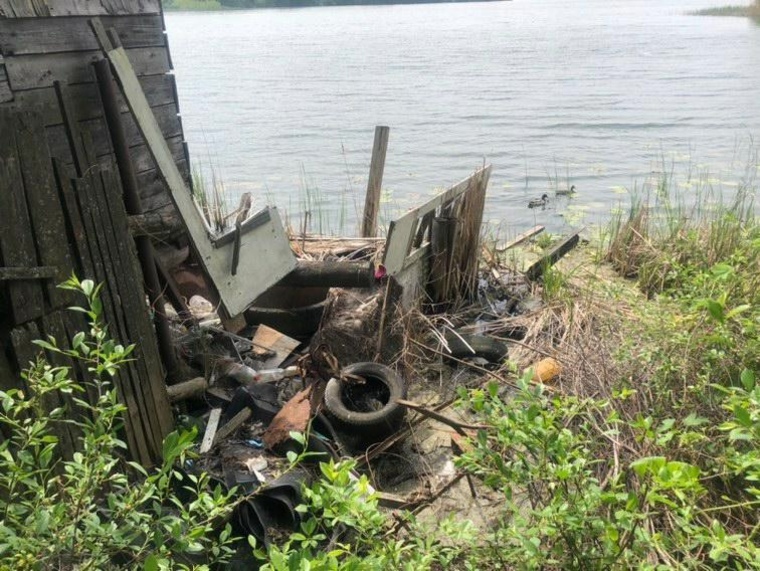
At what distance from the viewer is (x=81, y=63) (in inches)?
162

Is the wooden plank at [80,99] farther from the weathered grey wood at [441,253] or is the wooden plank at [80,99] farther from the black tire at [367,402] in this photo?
the weathered grey wood at [441,253]

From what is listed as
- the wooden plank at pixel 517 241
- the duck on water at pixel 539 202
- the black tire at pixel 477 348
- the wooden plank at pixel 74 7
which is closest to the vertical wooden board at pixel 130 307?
the wooden plank at pixel 74 7

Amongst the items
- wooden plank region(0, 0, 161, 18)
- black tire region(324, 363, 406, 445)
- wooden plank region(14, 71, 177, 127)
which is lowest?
black tire region(324, 363, 406, 445)

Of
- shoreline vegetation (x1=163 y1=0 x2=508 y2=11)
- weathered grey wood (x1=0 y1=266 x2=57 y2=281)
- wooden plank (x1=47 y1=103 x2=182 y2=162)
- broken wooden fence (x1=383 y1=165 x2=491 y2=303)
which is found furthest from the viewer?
shoreline vegetation (x1=163 y1=0 x2=508 y2=11)

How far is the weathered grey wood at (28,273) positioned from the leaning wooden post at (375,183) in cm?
446

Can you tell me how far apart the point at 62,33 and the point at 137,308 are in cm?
177

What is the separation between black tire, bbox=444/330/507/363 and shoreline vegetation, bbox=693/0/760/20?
35867 mm

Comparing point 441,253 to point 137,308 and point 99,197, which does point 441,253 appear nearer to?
point 137,308

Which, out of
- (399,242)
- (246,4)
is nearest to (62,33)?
(399,242)

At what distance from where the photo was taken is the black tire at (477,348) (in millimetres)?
5250

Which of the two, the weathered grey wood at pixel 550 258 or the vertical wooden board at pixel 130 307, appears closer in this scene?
the vertical wooden board at pixel 130 307

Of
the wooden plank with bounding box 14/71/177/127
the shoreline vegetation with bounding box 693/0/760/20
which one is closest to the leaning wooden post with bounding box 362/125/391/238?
the wooden plank with bounding box 14/71/177/127

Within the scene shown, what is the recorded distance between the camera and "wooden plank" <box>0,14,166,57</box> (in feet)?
12.1

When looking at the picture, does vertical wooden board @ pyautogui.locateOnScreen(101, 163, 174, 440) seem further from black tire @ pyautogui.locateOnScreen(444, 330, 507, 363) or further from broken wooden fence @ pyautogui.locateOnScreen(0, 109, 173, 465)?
black tire @ pyautogui.locateOnScreen(444, 330, 507, 363)
